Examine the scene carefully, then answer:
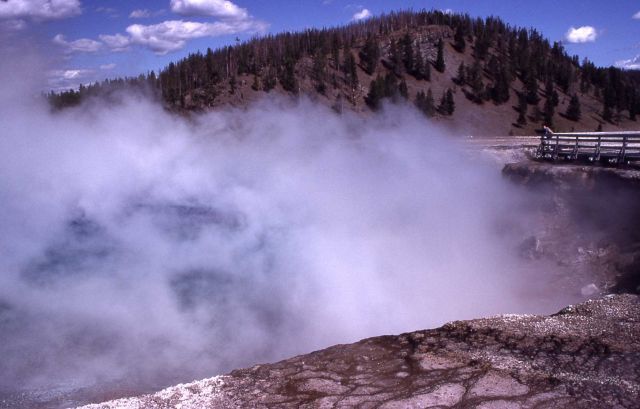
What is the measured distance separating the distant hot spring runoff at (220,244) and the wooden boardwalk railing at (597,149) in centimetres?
149

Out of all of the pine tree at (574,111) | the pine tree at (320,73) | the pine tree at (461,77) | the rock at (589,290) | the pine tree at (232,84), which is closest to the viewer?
the rock at (589,290)

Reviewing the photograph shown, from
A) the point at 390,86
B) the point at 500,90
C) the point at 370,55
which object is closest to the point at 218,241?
the point at 390,86

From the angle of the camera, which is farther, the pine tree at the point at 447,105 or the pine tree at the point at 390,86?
the pine tree at the point at 447,105

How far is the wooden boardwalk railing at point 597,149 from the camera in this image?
36.5ft

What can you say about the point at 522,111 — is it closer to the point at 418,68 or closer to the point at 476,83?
the point at 476,83

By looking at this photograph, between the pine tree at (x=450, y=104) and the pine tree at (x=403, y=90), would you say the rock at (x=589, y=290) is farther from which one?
the pine tree at (x=450, y=104)

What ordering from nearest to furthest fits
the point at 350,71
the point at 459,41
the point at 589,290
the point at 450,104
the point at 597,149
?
the point at 589,290
the point at 597,149
the point at 450,104
the point at 350,71
the point at 459,41

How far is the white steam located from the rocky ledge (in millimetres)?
1849

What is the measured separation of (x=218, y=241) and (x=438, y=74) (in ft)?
113

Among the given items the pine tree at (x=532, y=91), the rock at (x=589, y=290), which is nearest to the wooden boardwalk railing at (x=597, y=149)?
the rock at (x=589, y=290)

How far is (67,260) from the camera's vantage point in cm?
741

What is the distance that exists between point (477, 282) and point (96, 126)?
658 centimetres

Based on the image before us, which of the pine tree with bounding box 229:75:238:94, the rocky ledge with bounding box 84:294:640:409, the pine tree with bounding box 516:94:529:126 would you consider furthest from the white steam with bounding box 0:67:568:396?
the pine tree with bounding box 516:94:529:126

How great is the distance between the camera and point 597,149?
11836 mm
